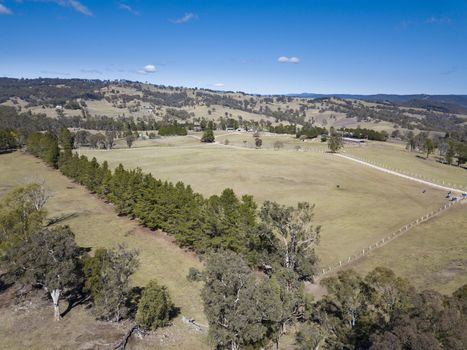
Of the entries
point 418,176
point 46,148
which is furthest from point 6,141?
point 418,176

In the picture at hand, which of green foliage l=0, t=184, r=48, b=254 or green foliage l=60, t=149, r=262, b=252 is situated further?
green foliage l=60, t=149, r=262, b=252

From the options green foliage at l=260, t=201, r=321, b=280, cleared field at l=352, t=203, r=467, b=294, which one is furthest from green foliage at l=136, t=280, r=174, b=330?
cleared field at l=352, t=203, r=467, b=294

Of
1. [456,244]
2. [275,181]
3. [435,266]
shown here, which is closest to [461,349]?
[435,266]

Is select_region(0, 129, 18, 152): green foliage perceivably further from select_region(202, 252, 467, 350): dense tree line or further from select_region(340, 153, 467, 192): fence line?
select_region(202, 252, 467, 350): dense tree line

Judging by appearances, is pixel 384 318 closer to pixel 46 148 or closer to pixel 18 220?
pixel 18 220

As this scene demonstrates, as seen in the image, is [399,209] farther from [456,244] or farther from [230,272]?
[230,272]

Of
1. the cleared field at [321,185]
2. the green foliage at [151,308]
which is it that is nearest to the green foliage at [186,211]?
the cleared field at [321,185]
